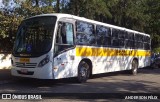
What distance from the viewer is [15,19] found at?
20.9m

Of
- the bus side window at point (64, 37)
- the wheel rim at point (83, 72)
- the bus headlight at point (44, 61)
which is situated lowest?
the wheel rim at point (83, 72)

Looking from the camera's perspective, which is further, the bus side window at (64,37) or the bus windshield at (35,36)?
the bus side window at (64,37)

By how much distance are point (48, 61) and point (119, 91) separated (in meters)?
3.03

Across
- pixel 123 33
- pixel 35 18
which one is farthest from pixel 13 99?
pixel 123 33

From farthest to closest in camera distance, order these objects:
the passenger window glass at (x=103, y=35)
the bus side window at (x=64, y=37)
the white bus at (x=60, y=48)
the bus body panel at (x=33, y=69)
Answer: the passenger window glass at (x=103, y=35)
the bus side window at (x=64, y=37)
the white bus at (x=60, y=48)
the bus body panel at (x=33, y=69)

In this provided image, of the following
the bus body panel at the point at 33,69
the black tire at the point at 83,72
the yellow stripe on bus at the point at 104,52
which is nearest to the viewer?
the bus body panel at the point at 33,69

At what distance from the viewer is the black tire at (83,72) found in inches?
553

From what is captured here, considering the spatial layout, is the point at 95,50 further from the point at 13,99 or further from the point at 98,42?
the point at 13,99

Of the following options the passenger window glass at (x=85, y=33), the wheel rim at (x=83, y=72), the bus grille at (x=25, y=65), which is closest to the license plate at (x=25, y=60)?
the bus grille at (x=25, y=65)

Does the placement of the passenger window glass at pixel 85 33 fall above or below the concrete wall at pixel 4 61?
above

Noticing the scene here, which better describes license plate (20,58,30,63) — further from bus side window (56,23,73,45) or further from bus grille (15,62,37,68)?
bus side window (56,23,73,45)

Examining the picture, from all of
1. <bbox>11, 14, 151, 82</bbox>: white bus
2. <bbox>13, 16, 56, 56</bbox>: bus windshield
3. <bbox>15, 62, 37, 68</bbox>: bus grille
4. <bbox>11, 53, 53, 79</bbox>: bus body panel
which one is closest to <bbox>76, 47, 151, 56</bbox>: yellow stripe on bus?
<bbox>11, 14, 151, 82</bbox>: white bus

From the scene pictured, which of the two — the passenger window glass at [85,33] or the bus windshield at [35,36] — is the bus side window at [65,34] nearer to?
the bus windshield at [35,36]

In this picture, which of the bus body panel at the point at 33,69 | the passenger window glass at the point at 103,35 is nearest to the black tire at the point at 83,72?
the passenger window glass at the point at 103,35
